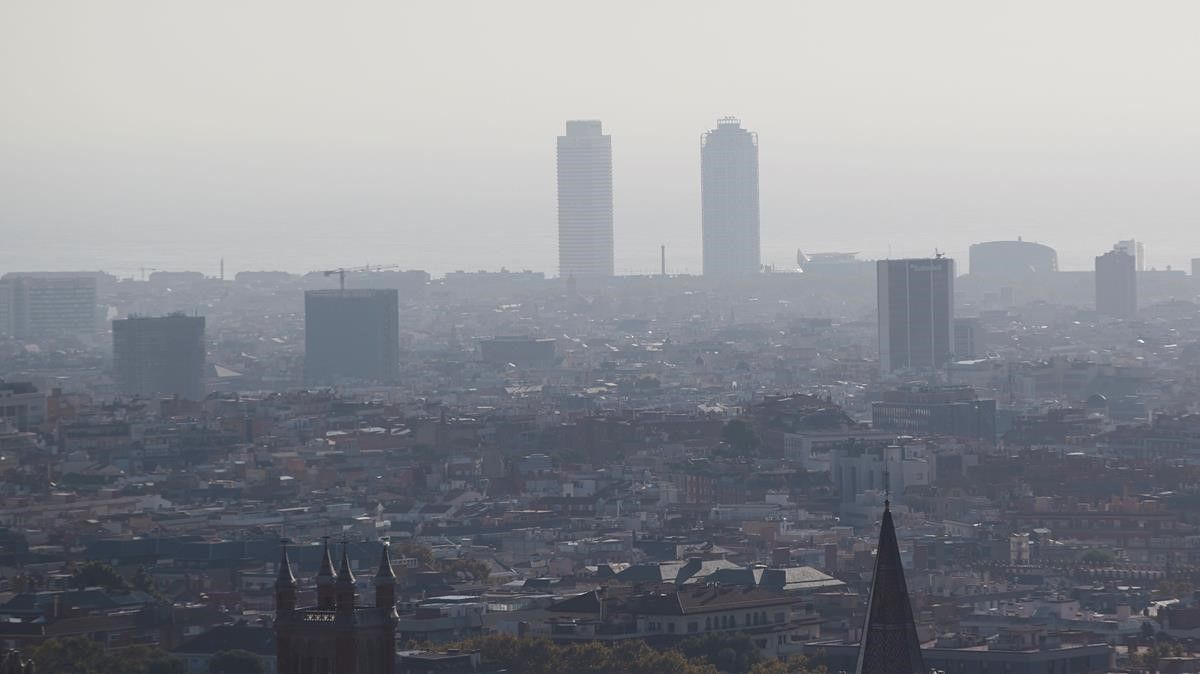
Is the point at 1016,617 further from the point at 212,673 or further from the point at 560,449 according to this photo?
the point at 560,449

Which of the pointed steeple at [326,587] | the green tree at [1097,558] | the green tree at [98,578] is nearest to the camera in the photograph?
the pointed steeple at [326,587]

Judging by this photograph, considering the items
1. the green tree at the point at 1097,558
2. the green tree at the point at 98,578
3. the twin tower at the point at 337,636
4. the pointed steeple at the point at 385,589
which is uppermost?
the pointed steeple at the point at 385,589

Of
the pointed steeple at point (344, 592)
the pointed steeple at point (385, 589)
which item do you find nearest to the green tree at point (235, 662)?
the pointed steeple at point (385, 589)

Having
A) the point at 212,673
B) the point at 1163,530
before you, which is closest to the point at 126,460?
the point at 1163,530

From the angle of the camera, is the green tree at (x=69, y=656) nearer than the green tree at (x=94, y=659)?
Yes

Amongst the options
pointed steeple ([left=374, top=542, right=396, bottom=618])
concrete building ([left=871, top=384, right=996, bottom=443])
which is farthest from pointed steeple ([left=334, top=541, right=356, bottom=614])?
concrete building ([left=871, top=384, right=996, bottom=443])

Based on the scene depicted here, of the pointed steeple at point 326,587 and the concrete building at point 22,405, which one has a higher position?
the pointed steeple at point 326,587

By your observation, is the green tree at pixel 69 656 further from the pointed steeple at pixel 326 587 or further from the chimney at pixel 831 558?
the pointed steeple at pixel 326 587

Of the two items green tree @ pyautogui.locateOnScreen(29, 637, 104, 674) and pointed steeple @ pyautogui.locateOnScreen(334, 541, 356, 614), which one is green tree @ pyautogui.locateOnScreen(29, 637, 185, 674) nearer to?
green tree @ pyautogui.locateOnScreen(29, 637, 104, 674)
